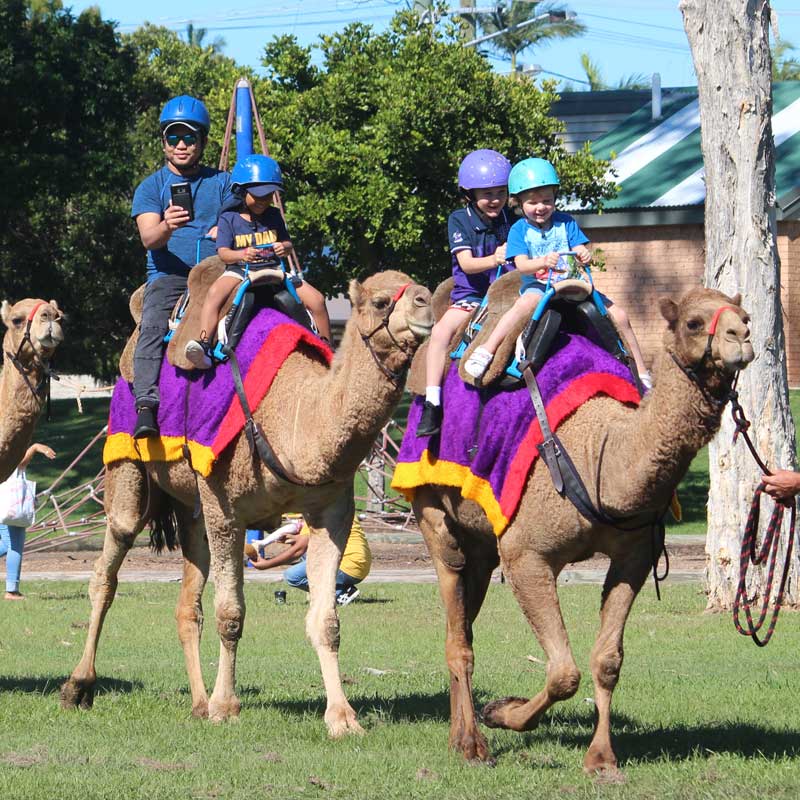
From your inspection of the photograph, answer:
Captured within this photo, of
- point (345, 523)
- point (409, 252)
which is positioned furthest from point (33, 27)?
point (345, 523)

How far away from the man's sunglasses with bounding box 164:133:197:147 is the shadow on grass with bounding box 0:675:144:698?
12.5 ft

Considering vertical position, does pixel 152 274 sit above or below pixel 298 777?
above

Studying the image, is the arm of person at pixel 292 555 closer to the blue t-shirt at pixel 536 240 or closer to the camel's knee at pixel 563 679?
the blue t-shirt at pixel 536 240

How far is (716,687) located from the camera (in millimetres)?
10227

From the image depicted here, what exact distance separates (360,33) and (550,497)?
21.1m

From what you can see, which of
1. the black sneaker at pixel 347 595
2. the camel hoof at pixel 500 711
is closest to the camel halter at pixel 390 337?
the camel hoof at pixel 500 711

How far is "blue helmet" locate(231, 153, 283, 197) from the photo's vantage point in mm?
9242

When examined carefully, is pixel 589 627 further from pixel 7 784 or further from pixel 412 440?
pixel 7 784

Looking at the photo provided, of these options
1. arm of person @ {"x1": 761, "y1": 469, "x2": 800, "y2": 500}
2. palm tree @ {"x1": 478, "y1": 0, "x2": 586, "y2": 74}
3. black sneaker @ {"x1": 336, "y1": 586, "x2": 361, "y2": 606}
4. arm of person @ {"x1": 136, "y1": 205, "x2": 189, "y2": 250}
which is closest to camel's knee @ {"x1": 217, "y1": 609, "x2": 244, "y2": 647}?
arm of person @ {"x1": 136, "y1": 205, "x2": 189, "y2": 250}

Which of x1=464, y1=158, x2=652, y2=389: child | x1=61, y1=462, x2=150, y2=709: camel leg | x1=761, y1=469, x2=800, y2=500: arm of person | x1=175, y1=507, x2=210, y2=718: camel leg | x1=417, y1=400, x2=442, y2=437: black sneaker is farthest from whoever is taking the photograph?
x1=61, y1=462, x2=150, y2=709: camel leg

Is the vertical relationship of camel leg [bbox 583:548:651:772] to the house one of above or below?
below

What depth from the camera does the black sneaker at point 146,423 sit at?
32.5 feet

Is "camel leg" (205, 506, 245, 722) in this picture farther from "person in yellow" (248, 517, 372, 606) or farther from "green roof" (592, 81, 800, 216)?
"green roof" (592, 81, 800, 216)

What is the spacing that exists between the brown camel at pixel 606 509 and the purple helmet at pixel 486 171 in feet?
5.91
